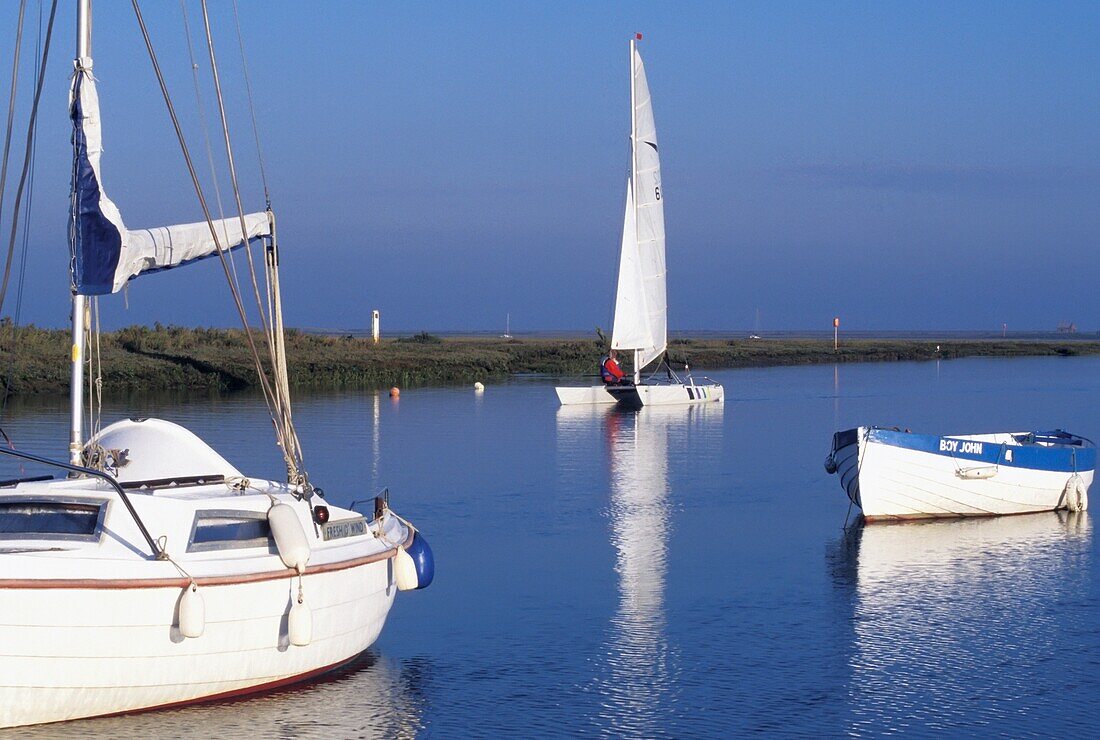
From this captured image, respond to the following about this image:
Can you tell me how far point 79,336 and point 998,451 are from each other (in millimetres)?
14507

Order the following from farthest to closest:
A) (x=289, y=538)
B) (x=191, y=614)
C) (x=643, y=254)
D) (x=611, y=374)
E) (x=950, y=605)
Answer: (x=643, y=254) < (x=611, y=374) < (x=950, y=605) < (x=289, y=538) < (x=191, y=614)

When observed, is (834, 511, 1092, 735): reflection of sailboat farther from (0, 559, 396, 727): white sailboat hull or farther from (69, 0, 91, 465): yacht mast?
(69, 0, 91, 465): yacht mast

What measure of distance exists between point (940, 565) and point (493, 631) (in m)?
6.57

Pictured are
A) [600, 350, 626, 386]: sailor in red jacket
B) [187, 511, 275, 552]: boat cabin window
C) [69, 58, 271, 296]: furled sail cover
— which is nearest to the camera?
[187, 511, 275, 552]: boat cabin window

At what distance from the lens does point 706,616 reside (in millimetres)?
14539

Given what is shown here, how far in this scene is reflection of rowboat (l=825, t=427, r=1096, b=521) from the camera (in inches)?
814

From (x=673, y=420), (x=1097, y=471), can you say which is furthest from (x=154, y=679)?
(x=673, y=420)

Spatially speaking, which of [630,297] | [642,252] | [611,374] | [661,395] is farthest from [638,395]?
[642,252]

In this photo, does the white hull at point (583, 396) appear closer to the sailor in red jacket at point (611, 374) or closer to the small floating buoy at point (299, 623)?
the sailor in red jacket at point (611, 374)

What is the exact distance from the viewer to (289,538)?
34.2 ft

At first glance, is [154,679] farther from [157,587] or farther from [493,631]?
[493,631]

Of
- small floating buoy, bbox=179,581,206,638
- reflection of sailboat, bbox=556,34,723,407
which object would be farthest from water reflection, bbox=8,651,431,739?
reflection of sailboat, bbox=556,34,723,407

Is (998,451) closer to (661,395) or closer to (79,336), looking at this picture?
(79,336)

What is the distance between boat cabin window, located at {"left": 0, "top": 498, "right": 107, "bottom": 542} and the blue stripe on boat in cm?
1315
